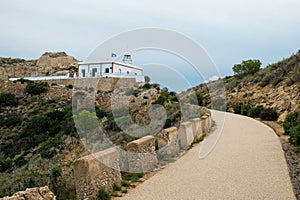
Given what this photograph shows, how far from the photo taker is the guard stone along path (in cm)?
598

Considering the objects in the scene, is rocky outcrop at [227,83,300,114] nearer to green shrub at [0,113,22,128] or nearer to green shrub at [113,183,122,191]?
green shrub at [113,183,122,191]

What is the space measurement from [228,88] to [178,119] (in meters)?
20.0

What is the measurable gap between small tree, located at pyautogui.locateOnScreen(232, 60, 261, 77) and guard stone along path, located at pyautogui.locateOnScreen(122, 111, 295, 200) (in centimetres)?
2902

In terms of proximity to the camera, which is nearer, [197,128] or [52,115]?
[197,128]

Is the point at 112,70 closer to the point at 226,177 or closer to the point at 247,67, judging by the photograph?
the point at 247,67

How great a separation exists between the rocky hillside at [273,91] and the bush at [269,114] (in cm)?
31

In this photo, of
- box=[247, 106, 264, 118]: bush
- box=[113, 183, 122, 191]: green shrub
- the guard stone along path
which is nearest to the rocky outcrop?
box=[247, 106, 264, 118]: bush

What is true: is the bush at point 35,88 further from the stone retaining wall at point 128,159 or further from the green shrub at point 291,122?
the green shrub at point 291,122

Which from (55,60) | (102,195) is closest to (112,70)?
(55,60)

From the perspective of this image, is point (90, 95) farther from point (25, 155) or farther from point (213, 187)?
point (213, 187)

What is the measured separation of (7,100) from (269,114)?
1305 inches

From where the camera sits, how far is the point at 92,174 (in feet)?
18.7

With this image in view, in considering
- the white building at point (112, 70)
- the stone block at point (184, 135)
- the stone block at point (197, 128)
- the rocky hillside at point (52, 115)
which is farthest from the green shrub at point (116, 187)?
the white building at point (112, 70)

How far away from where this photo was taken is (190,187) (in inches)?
254
